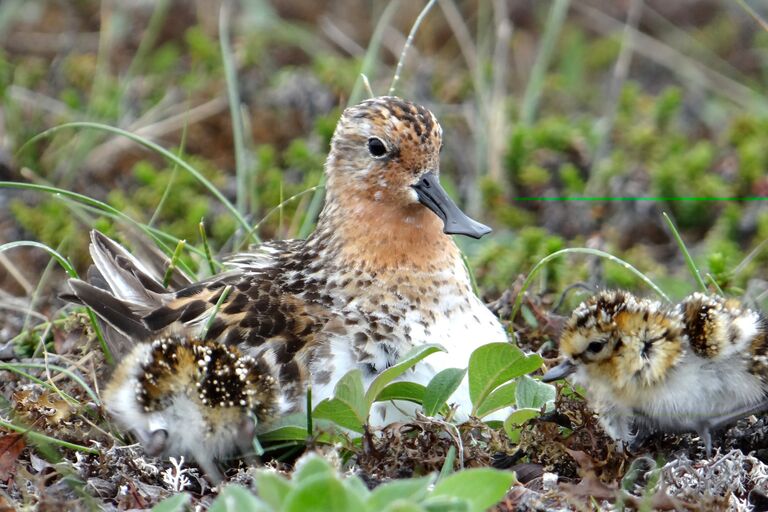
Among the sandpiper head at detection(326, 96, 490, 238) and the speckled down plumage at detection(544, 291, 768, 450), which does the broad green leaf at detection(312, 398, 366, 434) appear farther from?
the sandpiper head at detection(326, 96, 490, 238)

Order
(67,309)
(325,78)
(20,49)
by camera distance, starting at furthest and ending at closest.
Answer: (20,49) < (325,78) < (67,309)

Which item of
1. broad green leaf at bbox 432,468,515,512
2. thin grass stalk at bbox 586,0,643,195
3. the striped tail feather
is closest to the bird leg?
broad green leaf at bbox 432,468,515,512

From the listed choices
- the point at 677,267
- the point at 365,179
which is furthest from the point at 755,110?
the point at 365,179

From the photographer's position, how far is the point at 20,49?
377 inches

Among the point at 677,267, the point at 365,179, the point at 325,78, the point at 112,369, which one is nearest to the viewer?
the point at 112,369

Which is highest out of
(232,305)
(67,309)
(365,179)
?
(365,179)

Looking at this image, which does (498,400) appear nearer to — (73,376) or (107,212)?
(73,376)

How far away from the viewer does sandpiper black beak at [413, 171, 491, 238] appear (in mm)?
4938

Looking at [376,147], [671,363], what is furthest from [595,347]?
[376,147]

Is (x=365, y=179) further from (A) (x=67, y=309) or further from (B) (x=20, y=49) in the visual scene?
(B) (x=20, y=49)

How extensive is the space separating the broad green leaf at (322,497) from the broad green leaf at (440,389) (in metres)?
1.20

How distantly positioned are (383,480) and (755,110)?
5.51 m

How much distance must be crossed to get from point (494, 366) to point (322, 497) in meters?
1.36

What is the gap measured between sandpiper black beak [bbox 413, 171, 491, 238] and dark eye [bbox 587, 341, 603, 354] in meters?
0.83
